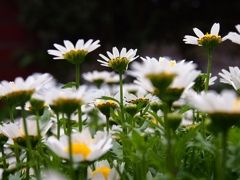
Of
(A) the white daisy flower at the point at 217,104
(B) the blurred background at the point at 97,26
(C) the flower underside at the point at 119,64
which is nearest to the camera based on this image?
(A) the white daisy flower at the point at 217,104

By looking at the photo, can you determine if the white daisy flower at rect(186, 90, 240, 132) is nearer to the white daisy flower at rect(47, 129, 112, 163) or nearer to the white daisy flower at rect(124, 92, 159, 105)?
the white daisy flower at rect(47, 129, 112, 163)

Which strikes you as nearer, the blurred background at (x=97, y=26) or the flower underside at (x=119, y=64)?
the flower underside at (x=119, y=64)

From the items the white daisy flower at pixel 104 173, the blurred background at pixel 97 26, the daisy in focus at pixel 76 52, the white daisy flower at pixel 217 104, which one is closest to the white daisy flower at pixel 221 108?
the white daisy flower at pixel 217 104

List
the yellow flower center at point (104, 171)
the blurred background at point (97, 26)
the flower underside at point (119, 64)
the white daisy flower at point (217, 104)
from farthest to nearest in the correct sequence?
the blurred background at point (97, 26)
the flower underside at point (119, 64)
the yellow flower center at point (104, 171)
the white daisy flower at point (217, 104)

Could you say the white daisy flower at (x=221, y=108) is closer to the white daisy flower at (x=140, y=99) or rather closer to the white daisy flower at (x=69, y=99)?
the white daisy flower at (x=69, y=99)

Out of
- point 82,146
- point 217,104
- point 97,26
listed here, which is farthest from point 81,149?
point 97,26

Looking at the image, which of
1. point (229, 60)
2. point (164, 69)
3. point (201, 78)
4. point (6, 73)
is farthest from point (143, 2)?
point (164, 69)

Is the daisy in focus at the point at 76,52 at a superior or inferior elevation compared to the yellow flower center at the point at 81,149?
superior
